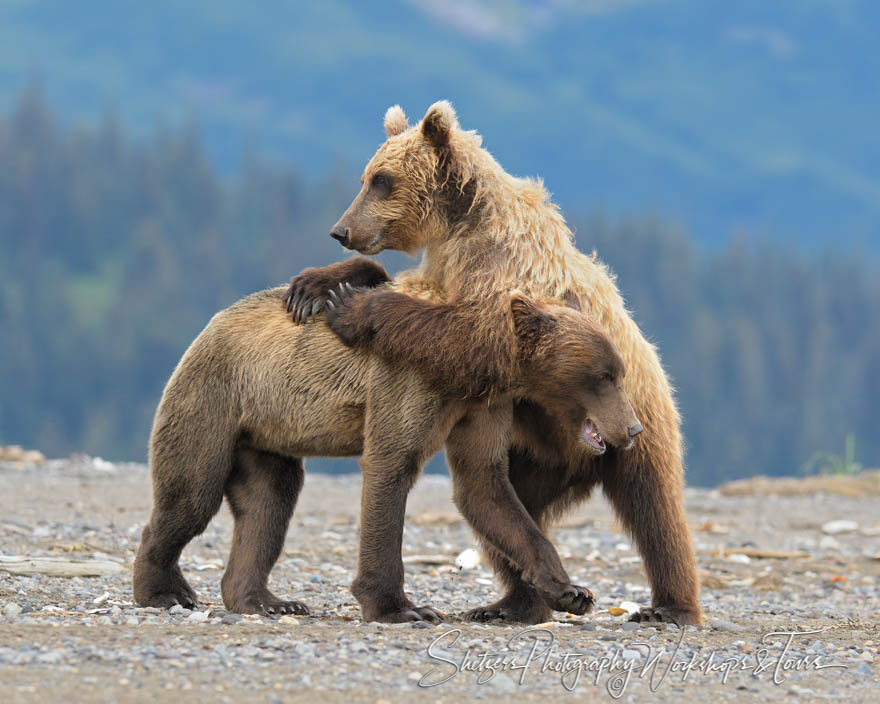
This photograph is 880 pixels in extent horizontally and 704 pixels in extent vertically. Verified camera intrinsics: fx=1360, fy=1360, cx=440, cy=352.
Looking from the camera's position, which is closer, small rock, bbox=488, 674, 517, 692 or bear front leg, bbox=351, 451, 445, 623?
small rock, bbox=488, 674, 517, 692

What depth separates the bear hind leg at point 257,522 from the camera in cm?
643

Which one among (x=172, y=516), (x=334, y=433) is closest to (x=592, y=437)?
(x=334, y=433)

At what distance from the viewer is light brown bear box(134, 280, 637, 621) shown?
19.7 ft

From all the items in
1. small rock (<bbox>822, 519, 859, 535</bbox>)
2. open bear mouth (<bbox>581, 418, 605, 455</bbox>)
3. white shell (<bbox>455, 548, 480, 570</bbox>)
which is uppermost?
open bear mouth (<bbox>581, 418, 605, 455</bbox>)

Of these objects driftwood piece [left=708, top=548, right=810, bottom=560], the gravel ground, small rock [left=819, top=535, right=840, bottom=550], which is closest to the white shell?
the gravel ground

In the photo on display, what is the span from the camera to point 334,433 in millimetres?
6293

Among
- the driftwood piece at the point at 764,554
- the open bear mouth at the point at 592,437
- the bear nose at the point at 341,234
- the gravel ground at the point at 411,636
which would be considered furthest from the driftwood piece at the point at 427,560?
the open bear mouth at the point at 592,437

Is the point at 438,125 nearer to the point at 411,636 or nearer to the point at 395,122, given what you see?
the point at 395,122

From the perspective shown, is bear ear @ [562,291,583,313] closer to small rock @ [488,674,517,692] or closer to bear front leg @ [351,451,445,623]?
bear front leg @ [351,451,445,623]

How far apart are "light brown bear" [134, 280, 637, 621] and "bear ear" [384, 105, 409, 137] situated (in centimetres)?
87

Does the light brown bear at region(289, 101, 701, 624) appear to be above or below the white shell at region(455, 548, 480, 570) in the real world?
above

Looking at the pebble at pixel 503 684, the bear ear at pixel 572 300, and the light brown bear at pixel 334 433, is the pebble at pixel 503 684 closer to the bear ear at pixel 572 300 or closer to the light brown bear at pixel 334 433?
the light brown bear at pixel 334 433

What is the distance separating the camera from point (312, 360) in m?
6.36

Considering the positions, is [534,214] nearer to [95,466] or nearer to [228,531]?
[228,531]
